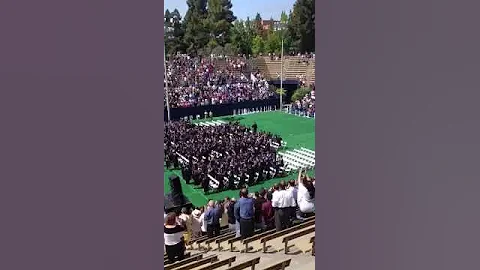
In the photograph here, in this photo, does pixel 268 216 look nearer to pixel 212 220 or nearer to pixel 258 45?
pixel 212 220

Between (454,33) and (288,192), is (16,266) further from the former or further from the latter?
(288,192)

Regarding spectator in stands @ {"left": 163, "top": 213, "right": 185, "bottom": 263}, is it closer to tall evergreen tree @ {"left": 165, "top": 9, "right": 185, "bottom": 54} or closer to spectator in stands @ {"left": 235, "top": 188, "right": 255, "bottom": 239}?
spectator in stands @ {"left": 235, "top": 188, "right": 255, "bottom": 239}

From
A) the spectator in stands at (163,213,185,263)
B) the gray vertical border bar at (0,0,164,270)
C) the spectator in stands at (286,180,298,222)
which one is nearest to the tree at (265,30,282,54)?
the spectator in stands at (286,180,298,222)

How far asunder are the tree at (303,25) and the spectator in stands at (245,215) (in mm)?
1748

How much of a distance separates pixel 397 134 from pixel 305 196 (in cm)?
250

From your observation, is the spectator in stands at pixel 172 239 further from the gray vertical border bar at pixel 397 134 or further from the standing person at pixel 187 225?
the gray vertical border bar at pixel 397 134

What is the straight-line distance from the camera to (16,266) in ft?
5.15

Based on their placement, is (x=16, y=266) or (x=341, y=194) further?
(x=341, y=194)

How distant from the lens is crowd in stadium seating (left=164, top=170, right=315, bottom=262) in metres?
4.60

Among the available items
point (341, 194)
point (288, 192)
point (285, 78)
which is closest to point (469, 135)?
point (341, 194)

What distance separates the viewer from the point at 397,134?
7.26 feet

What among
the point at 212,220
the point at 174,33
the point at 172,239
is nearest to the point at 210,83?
the point at 174,33

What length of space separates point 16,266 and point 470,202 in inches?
64.6

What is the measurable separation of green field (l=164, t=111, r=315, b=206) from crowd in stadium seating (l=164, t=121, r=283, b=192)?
9cm
